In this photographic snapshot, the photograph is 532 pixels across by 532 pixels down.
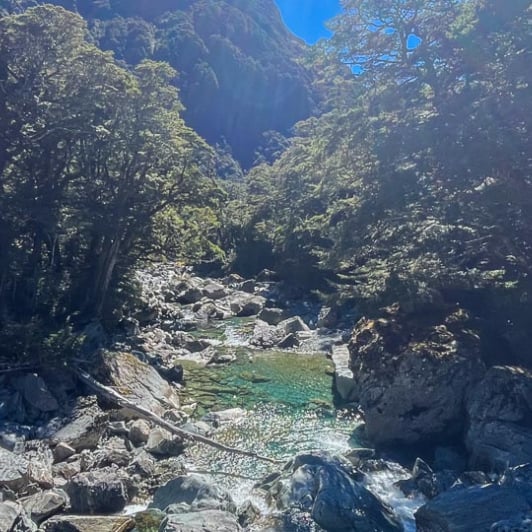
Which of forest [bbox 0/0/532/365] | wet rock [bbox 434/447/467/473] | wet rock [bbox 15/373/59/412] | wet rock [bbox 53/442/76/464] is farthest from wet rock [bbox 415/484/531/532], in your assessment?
wet rock [bbox 15/373/59/412]

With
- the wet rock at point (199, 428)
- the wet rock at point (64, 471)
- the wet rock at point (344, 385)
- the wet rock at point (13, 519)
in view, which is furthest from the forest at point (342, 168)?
the wet rock at point (13, 519)

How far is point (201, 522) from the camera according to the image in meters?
7.86

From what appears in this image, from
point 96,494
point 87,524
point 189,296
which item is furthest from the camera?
point 189,296

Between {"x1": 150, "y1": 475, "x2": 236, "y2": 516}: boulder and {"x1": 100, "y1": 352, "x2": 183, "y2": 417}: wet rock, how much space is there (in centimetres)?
427

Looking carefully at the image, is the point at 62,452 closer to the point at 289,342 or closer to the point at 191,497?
the point at 191,497

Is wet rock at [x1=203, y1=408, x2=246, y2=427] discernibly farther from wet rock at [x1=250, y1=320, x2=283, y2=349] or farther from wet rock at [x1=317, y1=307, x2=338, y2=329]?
wet rock at [x1=317, y1=307, x2=338, y2=329]

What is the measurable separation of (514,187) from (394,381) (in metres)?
5.12

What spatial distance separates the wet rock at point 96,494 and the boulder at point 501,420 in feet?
22.1

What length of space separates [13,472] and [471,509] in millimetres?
7262

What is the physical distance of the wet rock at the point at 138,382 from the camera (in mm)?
13970

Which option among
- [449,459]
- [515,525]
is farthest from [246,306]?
[515,525]

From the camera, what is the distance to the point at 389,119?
13.2 metres

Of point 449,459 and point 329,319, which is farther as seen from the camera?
point 329,319

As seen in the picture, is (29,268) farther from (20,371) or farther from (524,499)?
(524,499)
